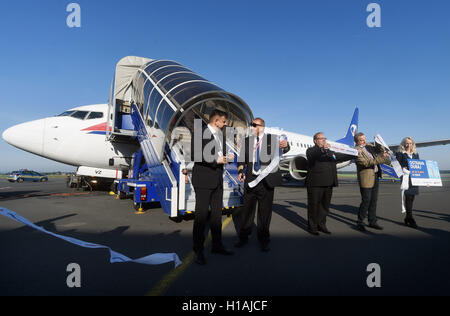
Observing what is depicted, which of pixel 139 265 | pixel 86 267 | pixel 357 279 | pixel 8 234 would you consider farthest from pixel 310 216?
pixel 8 234

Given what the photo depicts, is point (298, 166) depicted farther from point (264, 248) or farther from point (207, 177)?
point (207, 177)

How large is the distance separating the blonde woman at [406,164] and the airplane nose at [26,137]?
11.1m

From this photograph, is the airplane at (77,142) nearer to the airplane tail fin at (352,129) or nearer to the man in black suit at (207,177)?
the man in black suit at (207,177)

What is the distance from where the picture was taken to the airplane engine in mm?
10945

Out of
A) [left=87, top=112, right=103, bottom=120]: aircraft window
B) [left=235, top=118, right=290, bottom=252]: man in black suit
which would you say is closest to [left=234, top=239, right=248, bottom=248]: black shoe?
[left=235, top=118, right=290, bottom=252]: man in black suit

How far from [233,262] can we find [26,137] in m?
9.42

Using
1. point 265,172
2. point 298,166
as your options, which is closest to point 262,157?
point 265,172

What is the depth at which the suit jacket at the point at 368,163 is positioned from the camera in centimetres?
438

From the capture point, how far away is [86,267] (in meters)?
2.54

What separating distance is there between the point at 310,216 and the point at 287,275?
75.7 inches

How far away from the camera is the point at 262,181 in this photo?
3.32 metres

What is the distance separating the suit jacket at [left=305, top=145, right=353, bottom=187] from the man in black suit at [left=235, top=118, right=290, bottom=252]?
1.03 m

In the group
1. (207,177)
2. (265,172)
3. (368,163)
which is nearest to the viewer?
(207,177)
